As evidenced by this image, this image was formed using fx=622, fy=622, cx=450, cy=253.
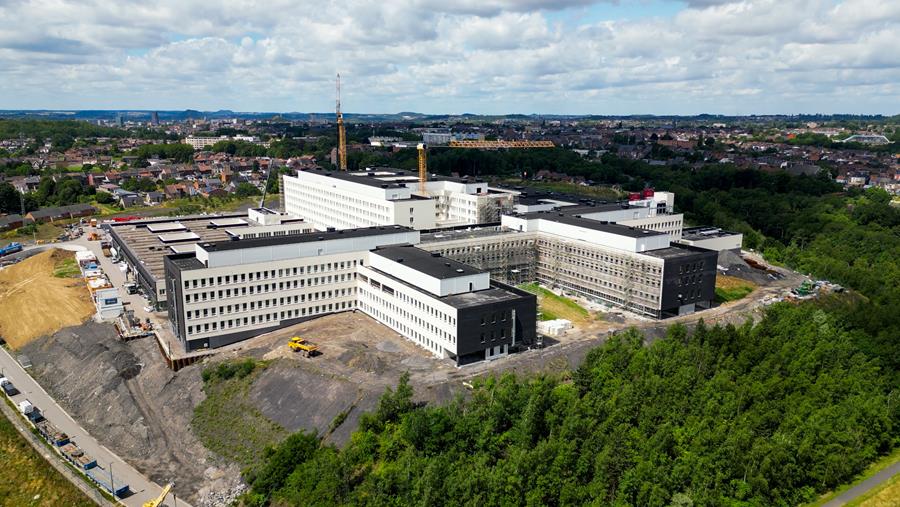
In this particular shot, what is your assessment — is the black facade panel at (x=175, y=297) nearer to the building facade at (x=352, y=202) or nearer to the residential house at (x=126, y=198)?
the building facade at (x=352, y=202)

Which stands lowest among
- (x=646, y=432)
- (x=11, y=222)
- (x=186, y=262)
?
(x=646, y=432)

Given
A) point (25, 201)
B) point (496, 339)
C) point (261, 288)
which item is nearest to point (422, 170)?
point (261, 288)

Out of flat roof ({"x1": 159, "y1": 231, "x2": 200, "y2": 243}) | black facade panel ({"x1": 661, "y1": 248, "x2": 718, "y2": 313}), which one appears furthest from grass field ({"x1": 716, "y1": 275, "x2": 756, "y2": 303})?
flat roof ({"x1": 159, "y1": 231, "x2": 200, "y2": 243})

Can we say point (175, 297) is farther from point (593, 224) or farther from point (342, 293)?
point (593, 224)

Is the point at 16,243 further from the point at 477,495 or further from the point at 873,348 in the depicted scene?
the point at 873,348

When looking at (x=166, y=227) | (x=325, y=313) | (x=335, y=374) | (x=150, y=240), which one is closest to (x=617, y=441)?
(x=335, y=374)

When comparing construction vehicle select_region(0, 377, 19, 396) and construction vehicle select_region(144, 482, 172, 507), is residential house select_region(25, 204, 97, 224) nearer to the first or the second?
construction vehicle select_region(0, 377, 19, 396)

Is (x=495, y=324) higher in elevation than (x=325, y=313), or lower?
higher
